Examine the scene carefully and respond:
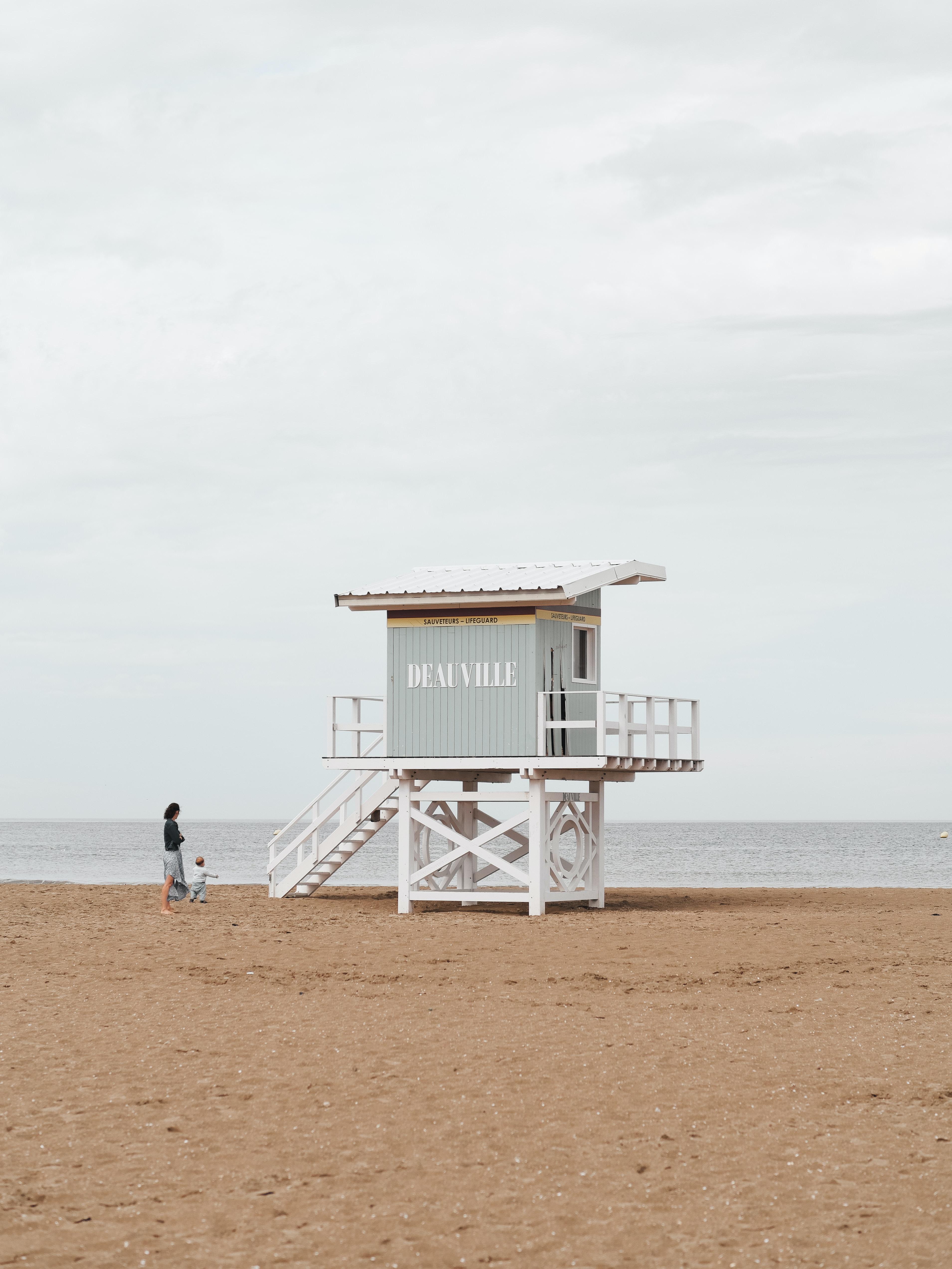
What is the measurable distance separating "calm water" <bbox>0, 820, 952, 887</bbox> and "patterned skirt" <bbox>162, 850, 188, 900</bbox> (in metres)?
12.1

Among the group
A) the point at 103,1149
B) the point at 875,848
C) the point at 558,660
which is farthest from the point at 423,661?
the point at 875,848

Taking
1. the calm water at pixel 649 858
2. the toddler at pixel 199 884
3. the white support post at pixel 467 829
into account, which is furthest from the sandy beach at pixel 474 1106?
the calm water at pixel 649 858

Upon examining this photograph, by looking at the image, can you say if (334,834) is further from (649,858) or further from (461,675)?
(649,858)

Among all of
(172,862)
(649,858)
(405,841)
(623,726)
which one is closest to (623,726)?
(623,726)

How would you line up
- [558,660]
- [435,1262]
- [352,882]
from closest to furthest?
[435,1262] < [558,660] < [352,882]

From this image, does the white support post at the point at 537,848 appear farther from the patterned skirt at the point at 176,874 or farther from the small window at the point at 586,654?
the patterned skirt at the point at 176,874

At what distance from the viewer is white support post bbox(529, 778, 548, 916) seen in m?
23.1

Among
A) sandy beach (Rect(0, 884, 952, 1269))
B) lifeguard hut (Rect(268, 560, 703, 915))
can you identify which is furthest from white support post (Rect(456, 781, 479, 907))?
sandy beach (Rect(0, 884, 952, 1269))

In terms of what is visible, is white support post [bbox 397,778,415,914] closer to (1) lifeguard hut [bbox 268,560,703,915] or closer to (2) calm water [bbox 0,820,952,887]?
(1) lifeguard hut [bbox 268,560,703,915]

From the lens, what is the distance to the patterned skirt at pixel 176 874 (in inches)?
926

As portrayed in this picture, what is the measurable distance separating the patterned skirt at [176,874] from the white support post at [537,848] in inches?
220

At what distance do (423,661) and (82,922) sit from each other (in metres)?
6.68

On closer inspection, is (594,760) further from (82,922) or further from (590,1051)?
(590,1051)

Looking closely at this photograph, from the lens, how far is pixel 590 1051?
11.4 m
